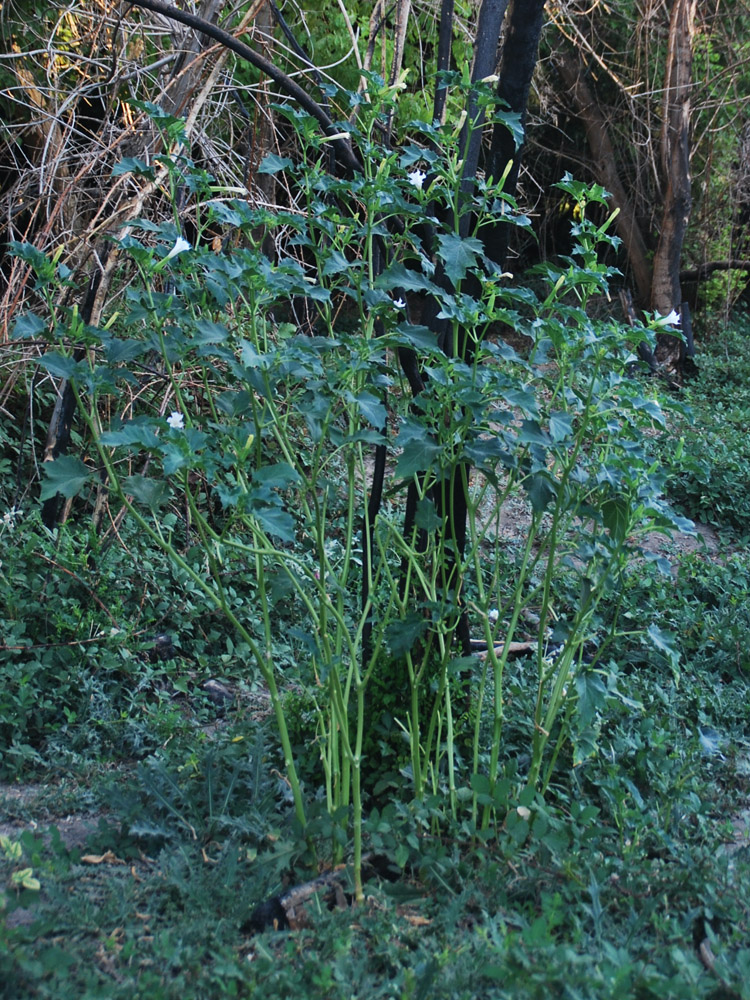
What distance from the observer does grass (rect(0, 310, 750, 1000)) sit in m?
1.57

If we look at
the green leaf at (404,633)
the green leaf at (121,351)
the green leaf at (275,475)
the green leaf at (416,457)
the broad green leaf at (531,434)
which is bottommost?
the green leaf at (404,633)

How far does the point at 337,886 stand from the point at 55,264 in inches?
58.2

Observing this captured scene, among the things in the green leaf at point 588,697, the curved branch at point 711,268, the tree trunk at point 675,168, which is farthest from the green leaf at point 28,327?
the curved branch at point 711,268

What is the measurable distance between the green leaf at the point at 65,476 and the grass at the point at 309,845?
762 mm

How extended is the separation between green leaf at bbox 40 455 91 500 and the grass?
762 mm

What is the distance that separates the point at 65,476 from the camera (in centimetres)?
179

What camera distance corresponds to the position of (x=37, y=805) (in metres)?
2.29

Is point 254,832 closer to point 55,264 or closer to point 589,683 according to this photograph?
point 589,683

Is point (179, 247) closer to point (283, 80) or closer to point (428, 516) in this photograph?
point (428, 516)

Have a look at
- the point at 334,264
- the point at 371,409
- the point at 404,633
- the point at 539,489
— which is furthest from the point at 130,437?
the point at 539,489

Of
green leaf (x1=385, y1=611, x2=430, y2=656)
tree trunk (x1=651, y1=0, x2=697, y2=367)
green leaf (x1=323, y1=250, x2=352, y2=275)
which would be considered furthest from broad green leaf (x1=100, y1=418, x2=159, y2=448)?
tree trunk (x1=651, y1=0, x2=697, y2=367)

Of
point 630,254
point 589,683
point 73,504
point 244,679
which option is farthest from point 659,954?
point 630,254

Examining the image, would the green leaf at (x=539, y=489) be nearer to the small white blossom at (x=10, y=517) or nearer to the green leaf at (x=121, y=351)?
the green leaf at (x=121, y=351)

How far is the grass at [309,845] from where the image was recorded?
157 centimetres
